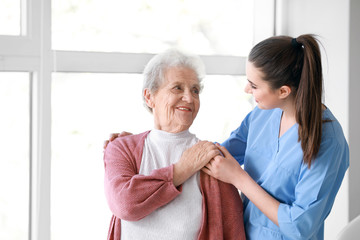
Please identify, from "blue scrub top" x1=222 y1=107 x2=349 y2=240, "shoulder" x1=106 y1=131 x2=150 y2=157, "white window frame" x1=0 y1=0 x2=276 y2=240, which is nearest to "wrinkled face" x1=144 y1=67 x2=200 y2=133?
"shoulder" x1=106 y1=131 x2=150 y2=157

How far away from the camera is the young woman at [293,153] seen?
4.68ft

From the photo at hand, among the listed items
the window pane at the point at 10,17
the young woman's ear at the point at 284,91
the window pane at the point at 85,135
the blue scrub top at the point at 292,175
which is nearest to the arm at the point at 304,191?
the blue scrub top at the point at 292,175

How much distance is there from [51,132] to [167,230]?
0.85 metres

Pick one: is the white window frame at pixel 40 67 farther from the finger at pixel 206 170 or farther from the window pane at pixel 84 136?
the finger at pixel 206 170

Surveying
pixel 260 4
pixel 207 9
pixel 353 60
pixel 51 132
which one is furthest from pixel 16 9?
pixel 353 60

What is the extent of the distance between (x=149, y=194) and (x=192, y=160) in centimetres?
20

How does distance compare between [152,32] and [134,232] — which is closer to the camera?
[134,232]

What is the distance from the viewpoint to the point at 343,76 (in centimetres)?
213

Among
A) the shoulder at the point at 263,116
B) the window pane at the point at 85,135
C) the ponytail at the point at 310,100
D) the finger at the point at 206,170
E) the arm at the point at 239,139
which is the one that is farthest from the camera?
the window pane at the point at 85,135

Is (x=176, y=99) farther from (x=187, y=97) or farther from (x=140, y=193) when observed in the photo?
(x=140, y=193)

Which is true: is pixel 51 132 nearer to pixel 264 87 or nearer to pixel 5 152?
pixel 5 152

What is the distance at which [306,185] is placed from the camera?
4.71ft

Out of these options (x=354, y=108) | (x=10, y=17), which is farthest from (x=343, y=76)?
(x=10, y=17)

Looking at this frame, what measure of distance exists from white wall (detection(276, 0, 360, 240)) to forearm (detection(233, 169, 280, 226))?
33.9 inches
